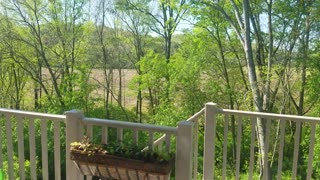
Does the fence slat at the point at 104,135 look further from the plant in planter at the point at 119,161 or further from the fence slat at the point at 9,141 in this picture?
the fence slat at the point at 9,141

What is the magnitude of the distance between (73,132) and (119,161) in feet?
1.36

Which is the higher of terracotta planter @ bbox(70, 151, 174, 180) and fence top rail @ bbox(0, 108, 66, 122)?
fence top rail @ bbox(0, 108, 66, 122)

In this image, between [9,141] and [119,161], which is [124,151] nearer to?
[119,161]

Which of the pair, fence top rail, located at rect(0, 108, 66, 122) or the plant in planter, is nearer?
the plant in planter

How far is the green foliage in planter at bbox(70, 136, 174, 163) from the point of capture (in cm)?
173

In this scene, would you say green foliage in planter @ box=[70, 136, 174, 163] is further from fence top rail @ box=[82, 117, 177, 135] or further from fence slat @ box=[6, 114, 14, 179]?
fence slat @ box=[6, 114, 14, 179]

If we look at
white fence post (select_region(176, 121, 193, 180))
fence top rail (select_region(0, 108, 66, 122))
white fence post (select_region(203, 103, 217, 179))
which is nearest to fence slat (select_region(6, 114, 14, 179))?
fence top rail (select_region(0, 108, 66, 122))

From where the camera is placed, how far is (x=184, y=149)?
174 centimetres

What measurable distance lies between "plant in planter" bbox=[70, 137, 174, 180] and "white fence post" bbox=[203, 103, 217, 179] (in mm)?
898

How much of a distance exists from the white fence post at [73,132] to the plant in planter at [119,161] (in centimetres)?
10

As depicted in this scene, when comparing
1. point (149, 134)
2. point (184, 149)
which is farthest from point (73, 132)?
point (184, 149)

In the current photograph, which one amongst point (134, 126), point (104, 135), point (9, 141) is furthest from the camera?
point (9, 141)

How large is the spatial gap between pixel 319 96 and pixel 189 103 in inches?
163

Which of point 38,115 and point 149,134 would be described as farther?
point 38,115
